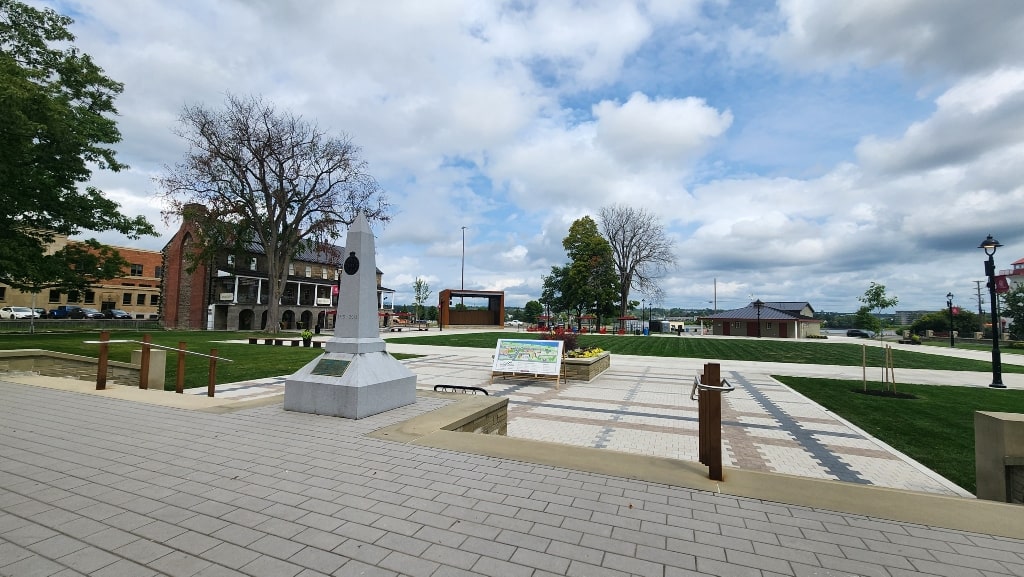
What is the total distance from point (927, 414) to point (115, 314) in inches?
2570

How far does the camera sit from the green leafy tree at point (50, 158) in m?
15.3

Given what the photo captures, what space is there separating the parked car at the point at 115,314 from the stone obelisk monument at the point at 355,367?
183 ft

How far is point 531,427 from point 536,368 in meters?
5.20

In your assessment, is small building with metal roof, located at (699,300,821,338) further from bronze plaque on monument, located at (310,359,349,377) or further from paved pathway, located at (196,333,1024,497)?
bronze plaque on monument, located at (310,359,349,377)

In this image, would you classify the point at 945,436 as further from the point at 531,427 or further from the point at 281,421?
the point at 281,421

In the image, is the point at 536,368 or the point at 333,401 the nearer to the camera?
the point at 333,401

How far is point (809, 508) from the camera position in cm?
334

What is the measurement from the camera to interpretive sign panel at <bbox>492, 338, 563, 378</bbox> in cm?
1309

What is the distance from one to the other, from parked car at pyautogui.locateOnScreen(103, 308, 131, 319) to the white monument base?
55.6 metres

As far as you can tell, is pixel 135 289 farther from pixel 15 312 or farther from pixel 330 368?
pixel 330 368

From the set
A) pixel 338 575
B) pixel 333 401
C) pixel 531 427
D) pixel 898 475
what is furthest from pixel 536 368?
pixel 338 575

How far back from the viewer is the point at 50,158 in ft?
56.5

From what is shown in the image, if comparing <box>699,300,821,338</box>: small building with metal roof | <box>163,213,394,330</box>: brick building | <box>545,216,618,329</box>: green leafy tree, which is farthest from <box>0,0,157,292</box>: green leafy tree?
<box>699,300,821,338</box>: small building with metal roof

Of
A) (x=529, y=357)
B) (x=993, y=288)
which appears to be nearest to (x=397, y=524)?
(x=529, y=357)
